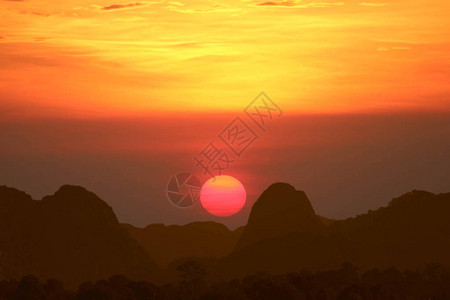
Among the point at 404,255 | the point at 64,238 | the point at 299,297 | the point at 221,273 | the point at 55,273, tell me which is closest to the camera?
the point at 299,297

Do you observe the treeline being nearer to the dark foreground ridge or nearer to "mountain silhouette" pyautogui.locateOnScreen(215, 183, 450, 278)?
the dark foreground ridge

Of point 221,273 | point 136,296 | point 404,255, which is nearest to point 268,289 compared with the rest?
point 136,296

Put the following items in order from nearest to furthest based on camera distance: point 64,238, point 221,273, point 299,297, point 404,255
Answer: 1. point 299,297
2. point 221,273
3. point 404,255
4. point 64,238

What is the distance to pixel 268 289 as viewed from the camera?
9106 centimetres

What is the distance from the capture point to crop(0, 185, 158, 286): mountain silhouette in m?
178

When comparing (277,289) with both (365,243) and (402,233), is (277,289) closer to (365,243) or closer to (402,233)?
(365,243)

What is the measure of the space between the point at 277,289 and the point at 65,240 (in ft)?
362

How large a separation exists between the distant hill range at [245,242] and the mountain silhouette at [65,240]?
0.23 meters

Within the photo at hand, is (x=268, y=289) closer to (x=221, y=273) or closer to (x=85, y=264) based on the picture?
(x=221, y=273)

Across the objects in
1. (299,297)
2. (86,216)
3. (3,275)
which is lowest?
(299,297)

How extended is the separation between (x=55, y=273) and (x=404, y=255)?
7556cm

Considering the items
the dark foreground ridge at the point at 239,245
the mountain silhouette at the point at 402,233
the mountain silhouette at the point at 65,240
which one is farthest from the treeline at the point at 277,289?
the mountain silhouette at the point at 65,240

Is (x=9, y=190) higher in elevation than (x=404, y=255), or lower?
higher

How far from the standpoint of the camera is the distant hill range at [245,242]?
531 feet
